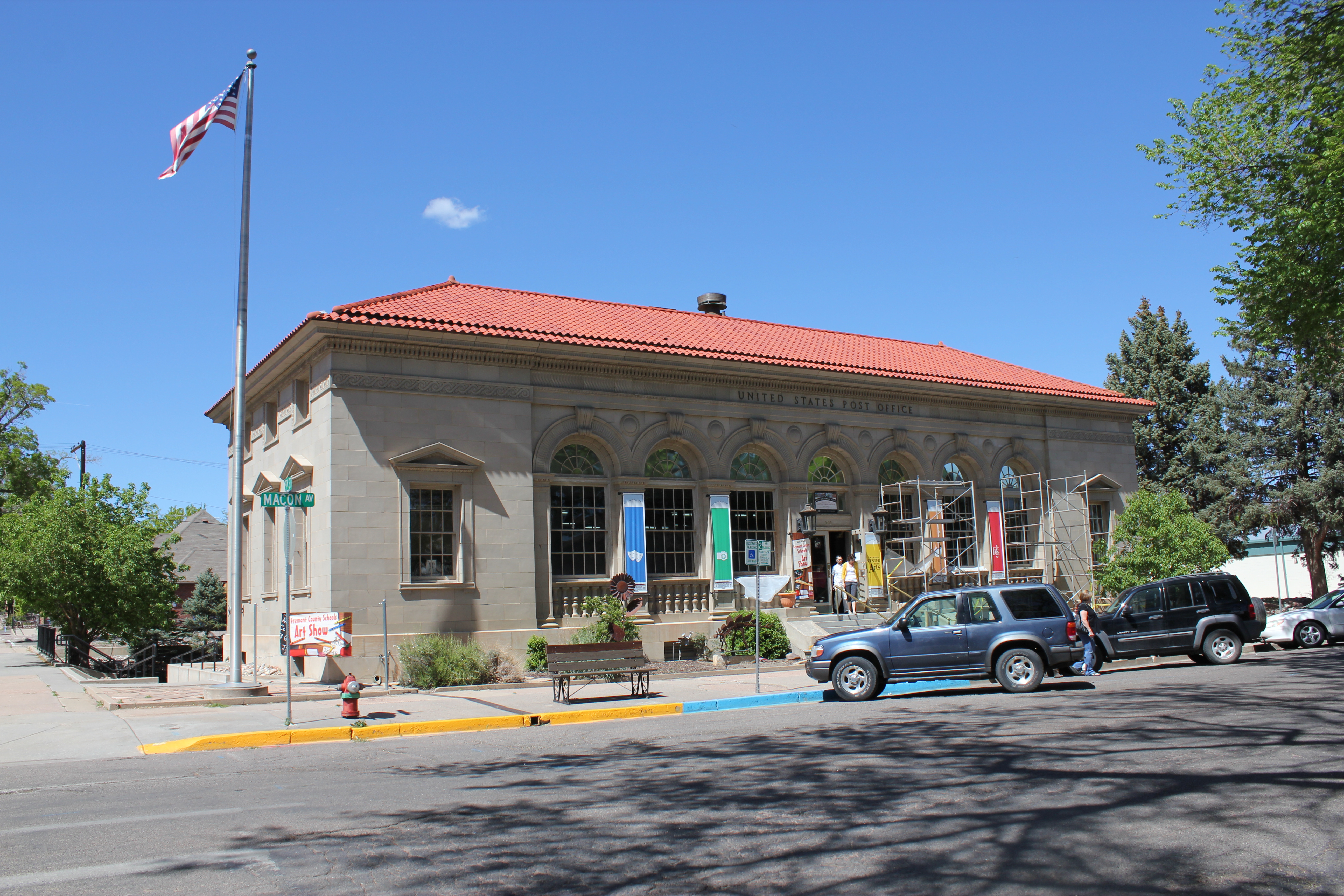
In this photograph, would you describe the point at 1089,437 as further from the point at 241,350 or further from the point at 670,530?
the point at 241,350

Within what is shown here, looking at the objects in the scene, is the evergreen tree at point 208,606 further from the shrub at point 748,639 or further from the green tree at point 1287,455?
the green tree at point 1287,455

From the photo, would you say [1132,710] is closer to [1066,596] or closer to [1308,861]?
[1308,861]

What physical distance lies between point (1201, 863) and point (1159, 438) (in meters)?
43.4

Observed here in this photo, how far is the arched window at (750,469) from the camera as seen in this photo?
87.4 ft

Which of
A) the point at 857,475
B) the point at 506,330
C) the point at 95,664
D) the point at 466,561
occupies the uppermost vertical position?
the point at 506,330

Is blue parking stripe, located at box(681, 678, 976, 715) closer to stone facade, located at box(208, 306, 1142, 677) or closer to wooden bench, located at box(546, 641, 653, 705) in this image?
wooden bench, located at box(546, 641, 653, 705)

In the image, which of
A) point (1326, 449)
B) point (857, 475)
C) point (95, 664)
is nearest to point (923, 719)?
point (857, 475)

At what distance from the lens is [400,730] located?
14023 millimetres

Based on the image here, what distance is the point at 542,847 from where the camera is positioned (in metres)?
6.67

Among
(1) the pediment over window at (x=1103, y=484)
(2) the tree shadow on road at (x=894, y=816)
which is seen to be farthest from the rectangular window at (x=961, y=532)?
(2) the tree shadow on road at (x=894, y=816)

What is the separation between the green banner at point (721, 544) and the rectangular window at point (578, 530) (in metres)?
2.96

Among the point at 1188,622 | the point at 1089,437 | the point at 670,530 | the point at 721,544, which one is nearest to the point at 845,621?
the point at 721,544

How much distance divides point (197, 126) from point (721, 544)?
14822 mm

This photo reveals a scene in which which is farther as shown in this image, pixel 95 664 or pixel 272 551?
pixel 95 664
